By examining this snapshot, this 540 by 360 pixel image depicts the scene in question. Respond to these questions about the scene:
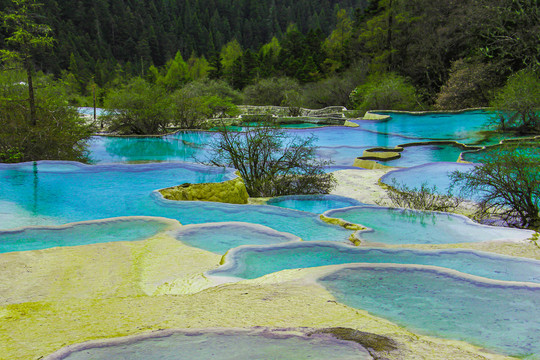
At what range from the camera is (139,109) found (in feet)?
60.8

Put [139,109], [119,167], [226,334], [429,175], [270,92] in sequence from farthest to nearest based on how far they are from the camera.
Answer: [270,92], [139,109], [429,175], [119,167], [226,334]

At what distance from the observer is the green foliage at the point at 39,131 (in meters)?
10.5

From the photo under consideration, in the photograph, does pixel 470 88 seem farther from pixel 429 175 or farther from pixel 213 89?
pixel 213 89

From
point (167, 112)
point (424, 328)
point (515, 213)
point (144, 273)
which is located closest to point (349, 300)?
point (424, 328)

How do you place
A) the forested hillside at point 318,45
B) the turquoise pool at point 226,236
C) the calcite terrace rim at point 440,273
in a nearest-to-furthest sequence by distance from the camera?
the calcite terrace rim at point 440,273
the turquoise pool at point 226,236
the forested hillside at point 318,45

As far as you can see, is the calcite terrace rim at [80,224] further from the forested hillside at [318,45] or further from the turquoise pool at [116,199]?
the forested hillside at [318,45]

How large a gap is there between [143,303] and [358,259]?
7.45 feet

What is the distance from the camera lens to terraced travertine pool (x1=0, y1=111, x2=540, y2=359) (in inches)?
127

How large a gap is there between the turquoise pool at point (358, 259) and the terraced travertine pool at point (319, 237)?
1 centimetres

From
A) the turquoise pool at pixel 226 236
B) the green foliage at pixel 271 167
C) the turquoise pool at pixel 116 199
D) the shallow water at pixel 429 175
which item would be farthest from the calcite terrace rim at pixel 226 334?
the shallow water at pixel 429 175

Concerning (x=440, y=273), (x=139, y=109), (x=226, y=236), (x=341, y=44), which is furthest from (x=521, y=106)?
(x=341, y=44)

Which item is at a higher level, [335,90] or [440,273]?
[335,90]

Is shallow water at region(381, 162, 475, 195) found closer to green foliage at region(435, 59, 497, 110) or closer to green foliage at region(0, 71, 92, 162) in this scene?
green foliage at region(0, 71, 92, 162)

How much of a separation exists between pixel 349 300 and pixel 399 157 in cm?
996
